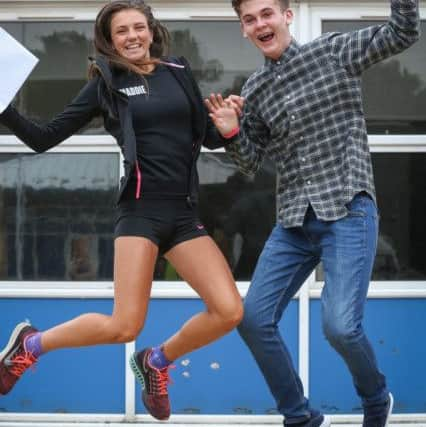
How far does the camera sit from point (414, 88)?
5.83 meters

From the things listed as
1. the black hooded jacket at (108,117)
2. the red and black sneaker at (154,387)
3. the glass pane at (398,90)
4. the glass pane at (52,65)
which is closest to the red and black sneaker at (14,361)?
the red and black sneaker at (154,387)

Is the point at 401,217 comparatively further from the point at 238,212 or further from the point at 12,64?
the point at 12,64

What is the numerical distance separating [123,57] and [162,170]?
54 cm

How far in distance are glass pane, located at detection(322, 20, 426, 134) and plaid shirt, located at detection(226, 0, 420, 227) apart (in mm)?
1768

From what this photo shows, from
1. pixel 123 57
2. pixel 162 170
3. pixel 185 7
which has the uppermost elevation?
pixel 185 7

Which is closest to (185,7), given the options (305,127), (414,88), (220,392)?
(414,88)

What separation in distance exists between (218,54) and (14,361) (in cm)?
254

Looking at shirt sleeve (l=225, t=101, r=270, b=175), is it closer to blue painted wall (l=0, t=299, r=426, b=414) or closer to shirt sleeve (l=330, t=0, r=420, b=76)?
shirt sleeve (l=330, t=0, r=420, b=76)

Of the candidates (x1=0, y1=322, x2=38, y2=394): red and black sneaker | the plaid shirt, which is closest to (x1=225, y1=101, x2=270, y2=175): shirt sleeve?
the plaid shirt

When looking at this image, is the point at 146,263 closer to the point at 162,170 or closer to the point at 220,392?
the point at 162,170

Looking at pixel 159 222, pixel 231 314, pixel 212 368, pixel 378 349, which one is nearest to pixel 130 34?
pixel 159 222

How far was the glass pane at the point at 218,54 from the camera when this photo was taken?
5.83 m

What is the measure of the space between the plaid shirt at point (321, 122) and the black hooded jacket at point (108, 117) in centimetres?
18

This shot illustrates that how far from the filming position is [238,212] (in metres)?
5.80
